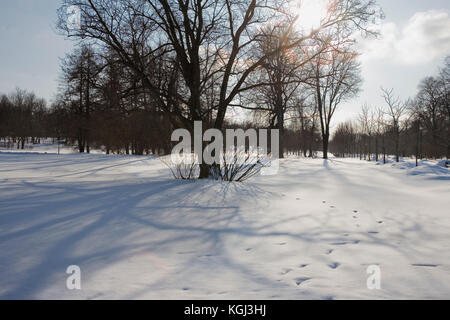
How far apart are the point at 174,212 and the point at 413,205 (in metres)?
5.16

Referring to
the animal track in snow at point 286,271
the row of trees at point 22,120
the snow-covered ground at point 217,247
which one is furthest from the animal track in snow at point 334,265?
the row of trees at point 22,120

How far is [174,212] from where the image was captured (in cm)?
464

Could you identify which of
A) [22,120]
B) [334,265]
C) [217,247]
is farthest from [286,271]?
[22,120]

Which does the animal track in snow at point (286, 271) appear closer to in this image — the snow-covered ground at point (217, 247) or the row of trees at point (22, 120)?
the snow-covered ground at point (217, 247)

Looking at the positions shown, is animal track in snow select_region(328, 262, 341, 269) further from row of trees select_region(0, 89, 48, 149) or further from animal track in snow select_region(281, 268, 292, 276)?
row of trees select_region(0, 89, 48, 149)

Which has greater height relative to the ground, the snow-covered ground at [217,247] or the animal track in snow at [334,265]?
the snow-covered ground at [217,247]

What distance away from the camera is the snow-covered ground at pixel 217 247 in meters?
2.18

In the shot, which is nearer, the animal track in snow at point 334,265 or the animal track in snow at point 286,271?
the animal track in snow at point 286,271

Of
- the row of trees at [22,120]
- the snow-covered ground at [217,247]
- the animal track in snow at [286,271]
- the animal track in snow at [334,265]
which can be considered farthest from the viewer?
the row of trees at [22,120]

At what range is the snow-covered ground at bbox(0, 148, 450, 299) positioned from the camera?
85.9 inches

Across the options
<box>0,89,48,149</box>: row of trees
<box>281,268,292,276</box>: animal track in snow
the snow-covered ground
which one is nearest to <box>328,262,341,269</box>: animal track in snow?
the snow-covered ground
